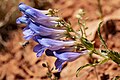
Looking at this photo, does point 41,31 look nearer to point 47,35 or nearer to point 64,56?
point 47,35

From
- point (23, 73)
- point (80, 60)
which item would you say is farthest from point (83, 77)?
point (23, 73)

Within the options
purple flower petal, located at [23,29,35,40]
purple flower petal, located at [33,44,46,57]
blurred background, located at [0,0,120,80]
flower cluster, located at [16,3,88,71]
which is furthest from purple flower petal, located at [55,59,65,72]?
blurred background, located at [0,0,120,80]

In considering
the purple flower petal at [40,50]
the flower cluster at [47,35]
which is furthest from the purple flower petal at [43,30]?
the purple flower petal at [40,50]

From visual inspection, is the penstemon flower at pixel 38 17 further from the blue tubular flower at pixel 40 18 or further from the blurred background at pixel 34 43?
the blurred background at pixel 34 43

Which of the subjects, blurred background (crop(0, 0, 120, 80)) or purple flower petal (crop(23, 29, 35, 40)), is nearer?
purple flower petal (crop(23, 29, 35, 40))

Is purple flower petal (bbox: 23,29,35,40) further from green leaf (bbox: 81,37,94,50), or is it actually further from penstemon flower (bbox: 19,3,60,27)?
green leaf (bbox: 81,37,94,50)

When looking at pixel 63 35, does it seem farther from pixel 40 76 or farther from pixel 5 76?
pixel 5 76

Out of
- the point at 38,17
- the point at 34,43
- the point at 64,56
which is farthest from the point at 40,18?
the point at 34,43

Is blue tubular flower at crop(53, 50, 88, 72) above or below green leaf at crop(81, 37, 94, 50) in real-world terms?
below
